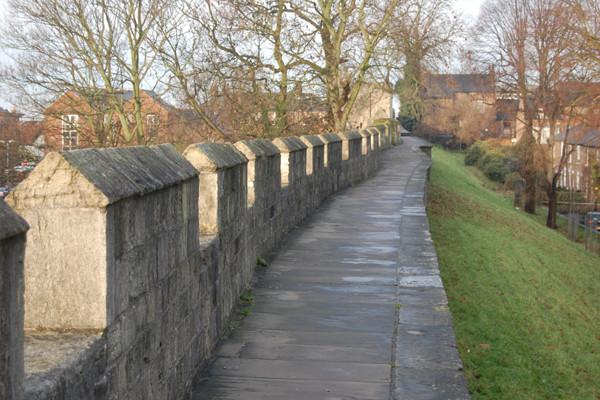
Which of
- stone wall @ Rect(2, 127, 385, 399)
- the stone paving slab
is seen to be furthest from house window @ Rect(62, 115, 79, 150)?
the stone paving slab

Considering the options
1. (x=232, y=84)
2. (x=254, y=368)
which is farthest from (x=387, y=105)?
(x=254, y=368)

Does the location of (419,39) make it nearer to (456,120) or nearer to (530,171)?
(530,171)

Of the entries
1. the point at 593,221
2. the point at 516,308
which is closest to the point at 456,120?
the point at 593,221

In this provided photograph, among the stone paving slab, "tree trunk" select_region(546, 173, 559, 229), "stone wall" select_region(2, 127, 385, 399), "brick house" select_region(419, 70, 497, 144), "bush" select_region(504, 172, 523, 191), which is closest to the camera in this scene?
"stone wall" select_region(2, 127, 385, 399)

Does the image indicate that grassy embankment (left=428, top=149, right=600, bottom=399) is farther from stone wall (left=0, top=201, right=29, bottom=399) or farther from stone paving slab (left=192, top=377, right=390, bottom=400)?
stone wall (left=0, top=201, right=29, bottom=399)

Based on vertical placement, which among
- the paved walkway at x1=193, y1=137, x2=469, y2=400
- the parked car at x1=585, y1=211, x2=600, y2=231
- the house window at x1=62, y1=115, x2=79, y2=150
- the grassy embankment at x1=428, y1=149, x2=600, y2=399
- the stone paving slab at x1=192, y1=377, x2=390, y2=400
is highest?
the house window at x1=62, y1=115, x2=79, y2=150

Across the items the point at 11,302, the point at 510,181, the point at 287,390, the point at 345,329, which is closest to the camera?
the point at 11,302

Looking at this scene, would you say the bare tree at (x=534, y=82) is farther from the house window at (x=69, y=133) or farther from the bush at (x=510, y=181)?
the house window at (x=69, y=133)

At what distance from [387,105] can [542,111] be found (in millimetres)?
30577

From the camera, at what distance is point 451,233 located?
15.6 metres

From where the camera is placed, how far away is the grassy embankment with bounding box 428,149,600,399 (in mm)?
7789

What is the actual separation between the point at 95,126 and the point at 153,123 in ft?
7.14

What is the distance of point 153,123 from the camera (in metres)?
19.7

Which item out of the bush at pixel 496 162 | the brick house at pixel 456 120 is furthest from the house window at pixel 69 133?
the brick house at pixel 456 120
